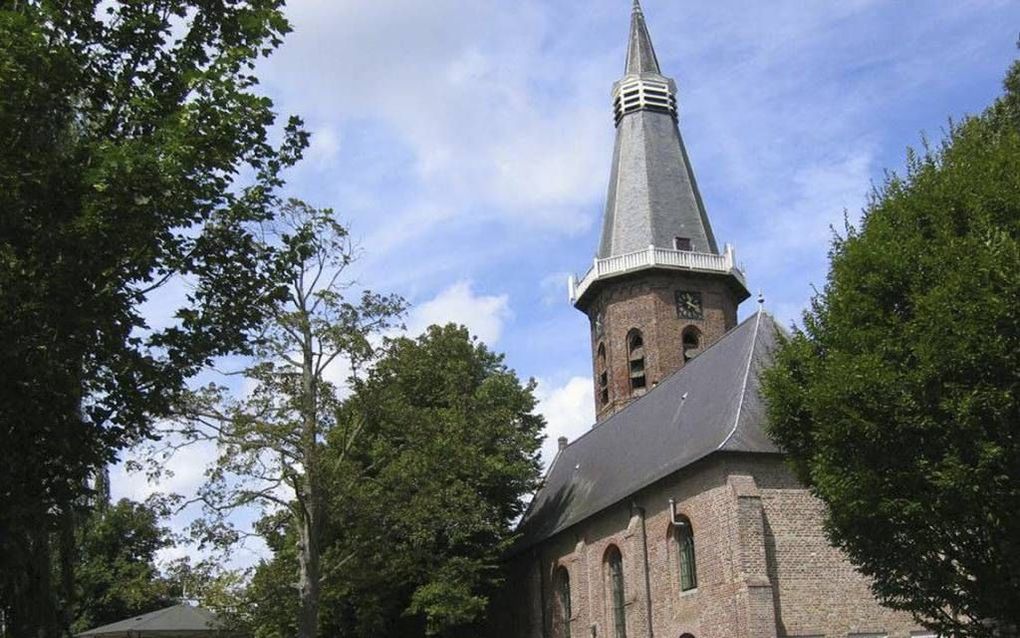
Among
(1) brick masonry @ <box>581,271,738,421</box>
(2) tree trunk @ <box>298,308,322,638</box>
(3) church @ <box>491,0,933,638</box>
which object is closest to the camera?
(2) tree trunk @ <box>298,308,322,638</box>

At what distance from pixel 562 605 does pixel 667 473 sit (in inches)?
353

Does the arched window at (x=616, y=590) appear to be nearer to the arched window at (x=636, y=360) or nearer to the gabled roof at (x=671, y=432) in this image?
the gabled roof at (x=671, y=432)

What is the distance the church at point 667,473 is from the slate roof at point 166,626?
10.5m

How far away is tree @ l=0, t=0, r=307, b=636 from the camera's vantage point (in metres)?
8.47

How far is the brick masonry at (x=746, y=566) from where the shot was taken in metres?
22.1

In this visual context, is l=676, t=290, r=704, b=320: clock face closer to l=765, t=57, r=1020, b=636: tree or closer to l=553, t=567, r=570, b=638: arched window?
l=553, t=567, r=570, b=638: arched window

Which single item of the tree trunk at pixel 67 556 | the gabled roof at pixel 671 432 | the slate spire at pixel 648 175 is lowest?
the tree trunk at pixel 67 556

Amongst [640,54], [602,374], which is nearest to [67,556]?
[602,374]

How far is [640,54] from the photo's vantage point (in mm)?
43375

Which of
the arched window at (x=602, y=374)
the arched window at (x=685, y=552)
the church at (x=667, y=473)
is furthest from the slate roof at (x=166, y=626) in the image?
the arched window at (x=602, y=374)

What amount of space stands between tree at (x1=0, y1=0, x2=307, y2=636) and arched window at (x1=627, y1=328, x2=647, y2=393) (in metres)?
28.1

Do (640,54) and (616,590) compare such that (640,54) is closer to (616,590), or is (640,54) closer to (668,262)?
(668,262)

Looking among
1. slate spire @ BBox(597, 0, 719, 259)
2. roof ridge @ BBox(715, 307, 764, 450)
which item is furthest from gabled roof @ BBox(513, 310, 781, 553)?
slate spire @ BBox(597, 0, 719, 259)

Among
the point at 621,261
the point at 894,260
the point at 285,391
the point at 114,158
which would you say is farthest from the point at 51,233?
the point at 621,261
